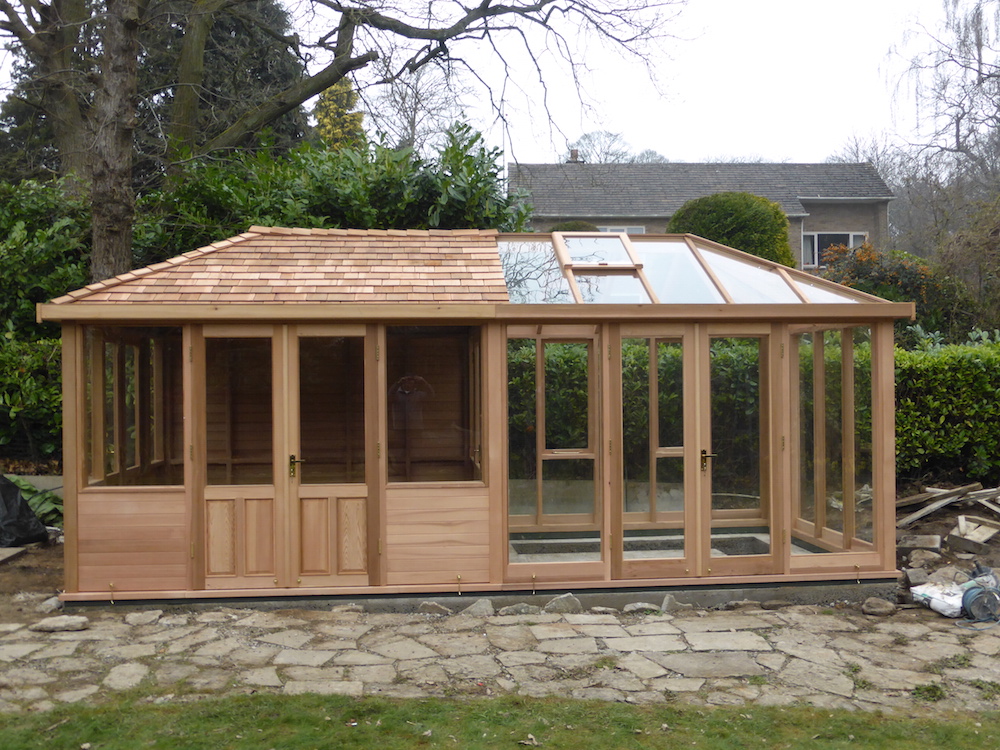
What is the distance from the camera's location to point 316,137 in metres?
20.7

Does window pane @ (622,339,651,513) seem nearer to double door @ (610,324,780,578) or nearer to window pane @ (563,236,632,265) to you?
double door @ (610,324,780,578)

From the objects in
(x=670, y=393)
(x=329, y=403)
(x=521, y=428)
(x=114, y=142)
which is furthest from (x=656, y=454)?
(x=114, y=142)

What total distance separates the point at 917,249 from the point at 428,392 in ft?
86.0

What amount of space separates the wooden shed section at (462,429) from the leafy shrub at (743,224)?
11299mm

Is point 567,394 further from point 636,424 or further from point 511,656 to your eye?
point 511,656

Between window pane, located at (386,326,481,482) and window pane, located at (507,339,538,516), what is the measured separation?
0.29 meters

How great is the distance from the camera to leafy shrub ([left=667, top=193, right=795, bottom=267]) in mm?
18359

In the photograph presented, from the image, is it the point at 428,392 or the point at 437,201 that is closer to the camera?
the point at 428,392

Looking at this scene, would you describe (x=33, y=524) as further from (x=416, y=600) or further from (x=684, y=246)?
(x=684, y=246)

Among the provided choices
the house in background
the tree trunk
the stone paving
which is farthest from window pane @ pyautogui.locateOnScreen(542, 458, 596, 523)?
the house in background

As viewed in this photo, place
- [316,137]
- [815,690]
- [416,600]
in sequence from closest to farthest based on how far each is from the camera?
1. [815,690]
2. [416,600]
3. [316,137]

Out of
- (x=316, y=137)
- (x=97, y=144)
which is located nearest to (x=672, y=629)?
(x=97, y=144)

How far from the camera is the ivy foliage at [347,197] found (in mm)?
11477

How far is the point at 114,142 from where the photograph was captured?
973cm
